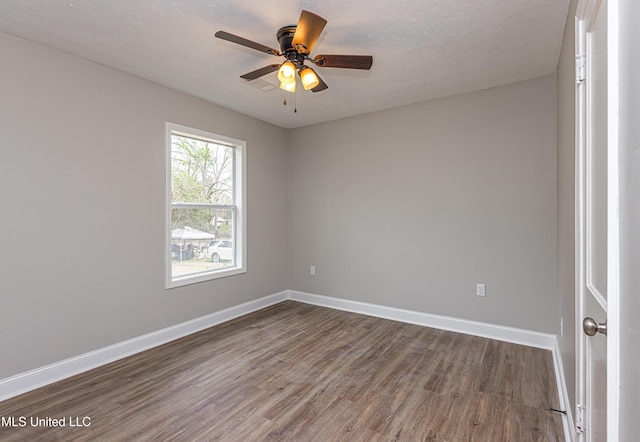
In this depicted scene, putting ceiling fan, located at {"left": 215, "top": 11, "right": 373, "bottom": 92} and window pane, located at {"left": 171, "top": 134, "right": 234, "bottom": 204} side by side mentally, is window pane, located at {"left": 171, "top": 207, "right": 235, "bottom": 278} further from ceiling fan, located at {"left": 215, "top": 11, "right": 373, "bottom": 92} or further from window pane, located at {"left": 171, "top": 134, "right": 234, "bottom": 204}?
ceiling fan, located at {"left": 215, "top": 11, "right": 373, "bottom": 92}

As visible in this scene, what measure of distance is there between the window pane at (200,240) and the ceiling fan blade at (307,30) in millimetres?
2205

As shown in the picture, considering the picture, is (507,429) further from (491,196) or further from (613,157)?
(491,196)

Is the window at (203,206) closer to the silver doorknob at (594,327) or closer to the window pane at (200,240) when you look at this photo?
the window pane at (200,240)

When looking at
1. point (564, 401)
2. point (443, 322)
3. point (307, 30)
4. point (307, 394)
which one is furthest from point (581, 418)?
point (307, 30)

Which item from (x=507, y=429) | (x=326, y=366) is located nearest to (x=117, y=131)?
(x=326, y=366)

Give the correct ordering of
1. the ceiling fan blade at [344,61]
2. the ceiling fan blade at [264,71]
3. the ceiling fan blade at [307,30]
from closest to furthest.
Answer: the ceiling fan blade at [307,30] < the ceiling fan blade at [344,61] < the ceiling fan blade at [264,71]

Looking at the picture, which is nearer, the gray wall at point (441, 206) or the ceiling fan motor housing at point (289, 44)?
A: the ceiling fan motor housing at point (289, 44)

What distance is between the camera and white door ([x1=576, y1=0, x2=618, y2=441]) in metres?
0.78

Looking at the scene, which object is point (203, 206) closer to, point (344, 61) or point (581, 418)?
point (344, 61)

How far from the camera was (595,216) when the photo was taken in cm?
122

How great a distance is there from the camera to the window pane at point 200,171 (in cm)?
337

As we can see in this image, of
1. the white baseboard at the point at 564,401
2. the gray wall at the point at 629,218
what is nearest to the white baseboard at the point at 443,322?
the white baseboard at the point at 564,401

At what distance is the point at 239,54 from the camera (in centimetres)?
253

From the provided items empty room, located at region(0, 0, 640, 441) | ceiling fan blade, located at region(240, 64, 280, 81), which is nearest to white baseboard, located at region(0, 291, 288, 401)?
empty room, located at region(0, 0, 640, 441)
